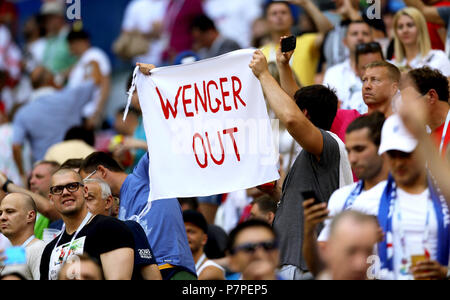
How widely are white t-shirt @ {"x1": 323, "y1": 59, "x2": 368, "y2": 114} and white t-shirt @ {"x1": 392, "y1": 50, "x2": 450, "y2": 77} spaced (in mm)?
512

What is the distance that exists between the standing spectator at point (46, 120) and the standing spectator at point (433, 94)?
21.9ft

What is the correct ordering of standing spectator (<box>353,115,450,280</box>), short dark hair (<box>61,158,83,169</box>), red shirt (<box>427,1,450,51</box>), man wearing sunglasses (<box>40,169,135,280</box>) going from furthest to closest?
red shirt (<box>427,1,450,51</box>)
short dark hair (<box>61,158,83,169</box>)
man wearing sunglasses (<box>40,169,135,280</box>)
standing spectator (<box>353,115,450,280</box>)

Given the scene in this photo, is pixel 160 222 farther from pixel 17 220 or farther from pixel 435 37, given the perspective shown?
pixel 435 37

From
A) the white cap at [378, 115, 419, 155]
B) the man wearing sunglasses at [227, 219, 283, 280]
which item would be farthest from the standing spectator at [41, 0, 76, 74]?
the white cap at [378, 115, 419, 155]

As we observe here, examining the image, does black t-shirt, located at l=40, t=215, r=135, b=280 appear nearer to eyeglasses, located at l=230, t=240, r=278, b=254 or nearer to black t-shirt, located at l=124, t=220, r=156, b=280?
black t-shirt, located at l=124, t=220, r=156, b=280

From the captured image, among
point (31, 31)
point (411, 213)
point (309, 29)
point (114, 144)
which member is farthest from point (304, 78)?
point (31, 31)

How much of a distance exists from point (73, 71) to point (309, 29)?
184 inches

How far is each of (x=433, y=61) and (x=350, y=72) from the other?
40.3 inches

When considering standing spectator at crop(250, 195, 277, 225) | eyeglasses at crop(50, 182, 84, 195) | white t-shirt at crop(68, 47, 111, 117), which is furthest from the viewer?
white t-shirt at crop(68, 47, 111, 117)

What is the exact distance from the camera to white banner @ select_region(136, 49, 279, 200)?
7.77 m

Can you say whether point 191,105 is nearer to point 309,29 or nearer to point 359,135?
point 359,135

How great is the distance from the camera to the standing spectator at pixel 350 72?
1002 cm

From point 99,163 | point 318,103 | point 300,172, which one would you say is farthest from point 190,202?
point 300,172

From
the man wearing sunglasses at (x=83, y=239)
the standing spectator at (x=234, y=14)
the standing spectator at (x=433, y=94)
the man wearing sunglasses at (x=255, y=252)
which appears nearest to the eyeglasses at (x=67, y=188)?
the man wearing sunglasses at (x=83, y=239)
